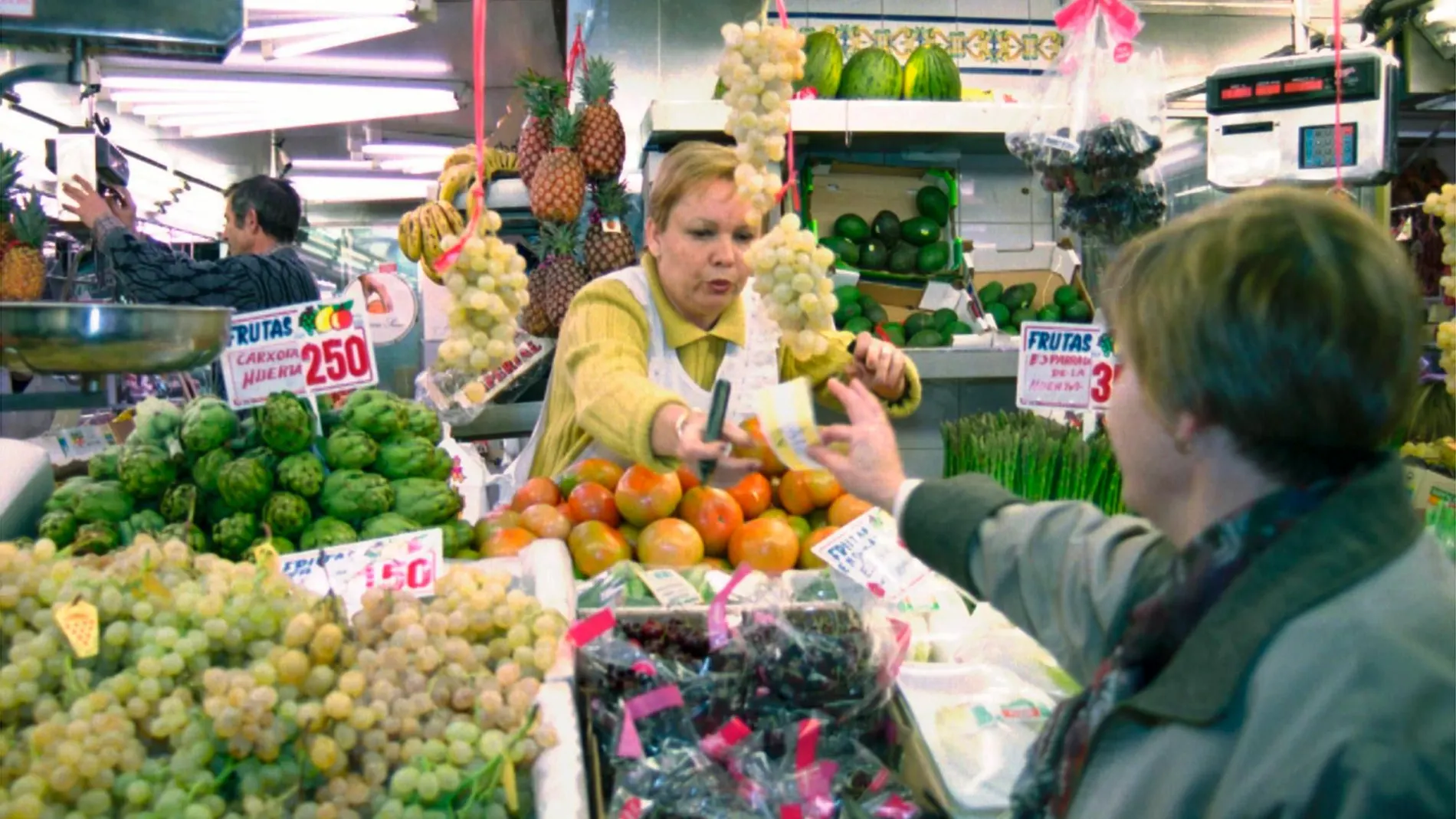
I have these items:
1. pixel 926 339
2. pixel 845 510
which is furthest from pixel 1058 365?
pixel 926 339

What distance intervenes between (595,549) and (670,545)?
150 millimetres

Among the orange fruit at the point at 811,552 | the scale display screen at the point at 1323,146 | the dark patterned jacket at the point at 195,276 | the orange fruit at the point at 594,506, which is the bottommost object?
the orange fruit at the point at 811,552

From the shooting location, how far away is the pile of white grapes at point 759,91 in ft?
6.92

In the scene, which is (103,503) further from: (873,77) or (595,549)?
(873,77)

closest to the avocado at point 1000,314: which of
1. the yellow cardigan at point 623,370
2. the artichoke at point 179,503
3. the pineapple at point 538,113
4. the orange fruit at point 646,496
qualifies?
the yellow cardigan at point 623,370

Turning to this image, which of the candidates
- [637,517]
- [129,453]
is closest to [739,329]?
[637,517]

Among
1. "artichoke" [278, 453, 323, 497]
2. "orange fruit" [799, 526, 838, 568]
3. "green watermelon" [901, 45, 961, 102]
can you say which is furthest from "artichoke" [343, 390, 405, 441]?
"green watermelon" [901, 45, 961, 102]

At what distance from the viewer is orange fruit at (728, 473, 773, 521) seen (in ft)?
8.00

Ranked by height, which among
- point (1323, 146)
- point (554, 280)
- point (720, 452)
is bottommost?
point (720, 452)

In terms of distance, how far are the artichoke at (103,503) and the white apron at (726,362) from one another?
91cm

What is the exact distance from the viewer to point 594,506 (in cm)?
237

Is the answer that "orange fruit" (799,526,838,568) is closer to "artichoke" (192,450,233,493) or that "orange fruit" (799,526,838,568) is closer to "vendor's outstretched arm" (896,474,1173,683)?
"vendor's outstretched arm" (896,474,1173,683)

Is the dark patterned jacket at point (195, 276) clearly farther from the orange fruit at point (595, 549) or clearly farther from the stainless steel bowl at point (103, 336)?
the stainless steel bowl at point (103, 336)

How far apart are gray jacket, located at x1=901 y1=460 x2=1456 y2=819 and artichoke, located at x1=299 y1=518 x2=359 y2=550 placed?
54.3 inches
